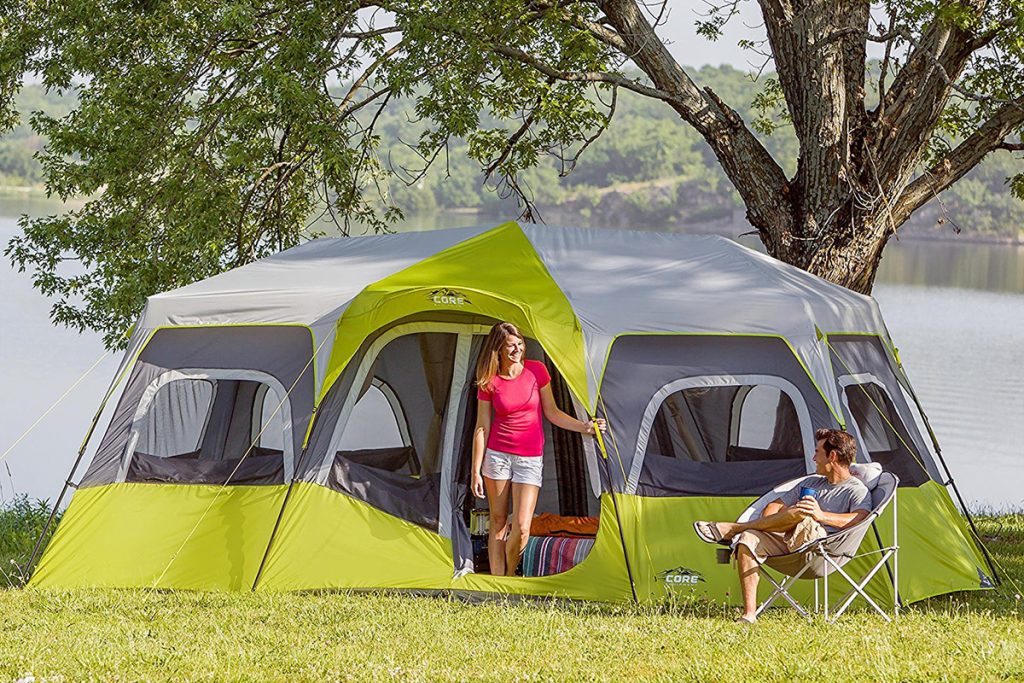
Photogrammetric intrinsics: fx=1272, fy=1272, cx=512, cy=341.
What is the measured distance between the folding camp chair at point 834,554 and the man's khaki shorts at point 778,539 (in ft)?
0.11

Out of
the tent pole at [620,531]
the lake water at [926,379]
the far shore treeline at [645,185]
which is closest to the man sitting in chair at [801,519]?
the tent pole at [620,531]

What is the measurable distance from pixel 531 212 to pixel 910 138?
313 centimetres

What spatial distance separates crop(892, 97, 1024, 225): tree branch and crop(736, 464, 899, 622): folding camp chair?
12.7 feet

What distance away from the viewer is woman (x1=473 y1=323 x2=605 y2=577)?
6.55 meters

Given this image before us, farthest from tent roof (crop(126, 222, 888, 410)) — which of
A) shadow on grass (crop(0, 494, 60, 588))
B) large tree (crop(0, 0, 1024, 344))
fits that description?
large tree (crop(0, 0, 1024, 344))

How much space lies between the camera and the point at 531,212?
10734 mm

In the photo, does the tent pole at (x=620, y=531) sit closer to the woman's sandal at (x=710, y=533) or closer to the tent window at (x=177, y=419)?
the woman's sandal at (x=710, y=533)

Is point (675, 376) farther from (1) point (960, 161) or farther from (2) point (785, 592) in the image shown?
(1) point (960, 161)

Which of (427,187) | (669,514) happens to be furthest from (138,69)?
(427,187)

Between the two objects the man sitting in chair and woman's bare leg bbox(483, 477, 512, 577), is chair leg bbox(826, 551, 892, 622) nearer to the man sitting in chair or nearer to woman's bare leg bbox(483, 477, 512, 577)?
the man sitting in chair

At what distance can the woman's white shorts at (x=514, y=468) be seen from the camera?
6.56 meters

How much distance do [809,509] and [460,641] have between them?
66.0 inches

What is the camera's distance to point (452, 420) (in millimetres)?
7195

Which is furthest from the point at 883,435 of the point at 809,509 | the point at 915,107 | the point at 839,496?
the point at 915,107
